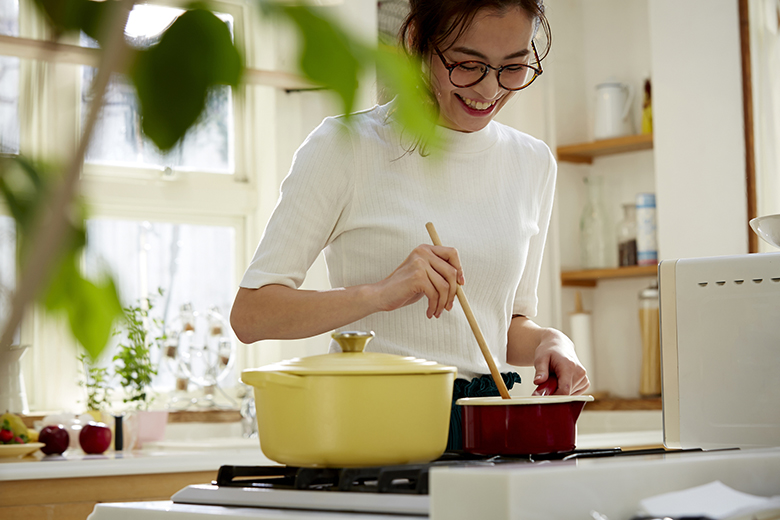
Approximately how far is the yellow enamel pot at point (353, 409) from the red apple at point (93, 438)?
5.44ft

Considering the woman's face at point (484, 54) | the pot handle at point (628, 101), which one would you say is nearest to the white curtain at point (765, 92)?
the pot handle at point (628, 101)

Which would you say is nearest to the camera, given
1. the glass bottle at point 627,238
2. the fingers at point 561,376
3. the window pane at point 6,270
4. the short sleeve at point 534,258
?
the window pane at point 6,270

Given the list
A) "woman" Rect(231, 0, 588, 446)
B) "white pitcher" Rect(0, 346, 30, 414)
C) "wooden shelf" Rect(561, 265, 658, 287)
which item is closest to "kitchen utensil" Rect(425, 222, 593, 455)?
"woman" Rect(231, 0, 588, 446)

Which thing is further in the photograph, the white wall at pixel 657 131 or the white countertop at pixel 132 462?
the white wall at pixel 657 131

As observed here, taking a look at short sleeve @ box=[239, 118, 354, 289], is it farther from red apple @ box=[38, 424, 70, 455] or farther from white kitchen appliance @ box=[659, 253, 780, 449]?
red apple @ box=[38, 424, 70, 455]

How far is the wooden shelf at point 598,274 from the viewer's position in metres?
3.04

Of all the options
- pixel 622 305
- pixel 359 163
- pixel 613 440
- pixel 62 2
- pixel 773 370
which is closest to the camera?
pixel 62 2

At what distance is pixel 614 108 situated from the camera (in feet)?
10.4

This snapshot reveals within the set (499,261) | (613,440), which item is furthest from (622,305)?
(499,261)

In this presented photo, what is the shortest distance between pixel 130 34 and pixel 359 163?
104 cm

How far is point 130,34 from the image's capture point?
20 centimetres

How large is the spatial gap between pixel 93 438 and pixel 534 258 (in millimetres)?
1324

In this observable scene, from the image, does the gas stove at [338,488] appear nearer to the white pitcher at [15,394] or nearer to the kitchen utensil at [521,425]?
the kitchen utensil at [521,425]

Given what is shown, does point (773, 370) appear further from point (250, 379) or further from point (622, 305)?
point (622, 305)
